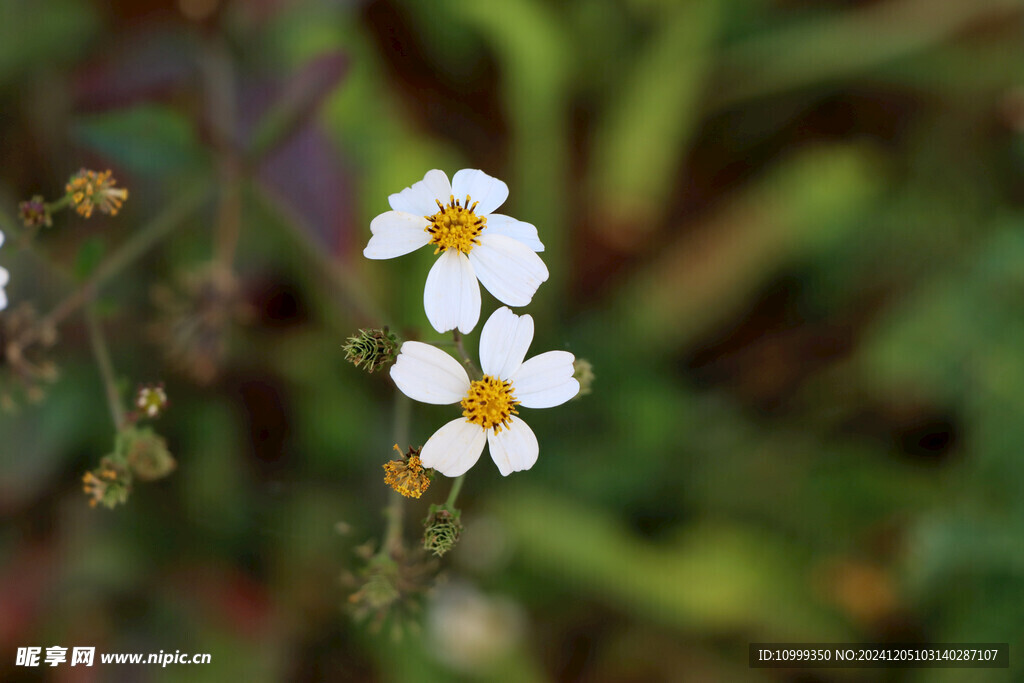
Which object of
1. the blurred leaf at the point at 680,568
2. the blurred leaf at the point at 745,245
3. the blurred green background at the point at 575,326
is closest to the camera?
the blurred green background at the point at 575,326

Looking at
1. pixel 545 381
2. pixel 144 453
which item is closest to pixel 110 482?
pixel 144 453

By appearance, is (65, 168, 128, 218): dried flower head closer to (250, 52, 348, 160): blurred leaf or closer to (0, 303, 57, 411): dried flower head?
(0, 303, 57, 411): dried flower head

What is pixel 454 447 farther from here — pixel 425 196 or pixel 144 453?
pixel 144 453

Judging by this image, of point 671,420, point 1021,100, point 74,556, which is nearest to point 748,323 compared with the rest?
point 671,420

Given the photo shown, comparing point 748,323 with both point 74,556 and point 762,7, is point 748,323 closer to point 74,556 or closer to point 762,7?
point 762,7

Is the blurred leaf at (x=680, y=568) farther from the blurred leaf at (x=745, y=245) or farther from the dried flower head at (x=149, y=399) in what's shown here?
the dried flower head at (x=149, y=399)

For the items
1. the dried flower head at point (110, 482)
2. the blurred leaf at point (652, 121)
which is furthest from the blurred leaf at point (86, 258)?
the blurred leaf at point (652, 121)

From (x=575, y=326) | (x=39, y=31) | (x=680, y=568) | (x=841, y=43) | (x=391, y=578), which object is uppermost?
(x=841, y=43)
